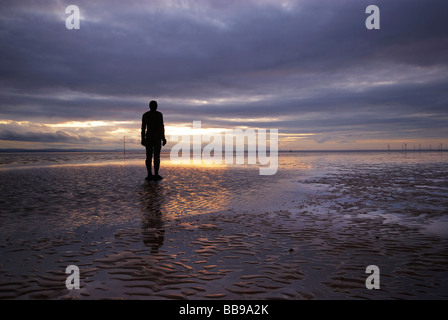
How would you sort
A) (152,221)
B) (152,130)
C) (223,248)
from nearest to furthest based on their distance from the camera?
(223,248)
(152,221)
(152,130)

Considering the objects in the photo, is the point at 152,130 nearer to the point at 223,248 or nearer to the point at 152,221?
the point at 152,221

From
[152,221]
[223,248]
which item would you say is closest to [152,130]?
[152,221]

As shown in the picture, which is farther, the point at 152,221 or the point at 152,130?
the point at 152,130

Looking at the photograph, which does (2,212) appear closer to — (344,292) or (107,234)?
(107,234)

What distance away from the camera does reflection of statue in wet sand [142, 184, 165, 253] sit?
4.91 metres

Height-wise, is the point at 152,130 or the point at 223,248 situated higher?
the point at 152,130

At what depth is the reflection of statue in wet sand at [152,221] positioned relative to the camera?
4906 mm

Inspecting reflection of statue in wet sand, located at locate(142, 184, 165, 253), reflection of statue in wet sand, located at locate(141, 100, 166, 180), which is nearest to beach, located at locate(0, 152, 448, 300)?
reflection of statue in wet sand, located at locate(142, 184, 165, 253)

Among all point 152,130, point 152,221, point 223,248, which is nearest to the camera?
point 223,248

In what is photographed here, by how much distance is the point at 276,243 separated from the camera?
191 inches

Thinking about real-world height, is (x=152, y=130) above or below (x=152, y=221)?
above

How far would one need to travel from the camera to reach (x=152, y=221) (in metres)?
6.44

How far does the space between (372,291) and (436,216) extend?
17.1ft
